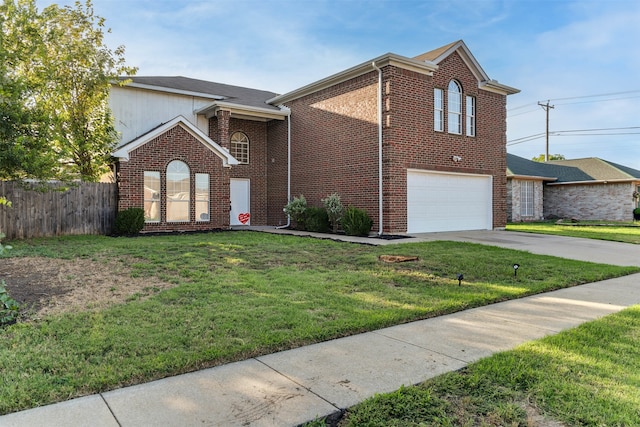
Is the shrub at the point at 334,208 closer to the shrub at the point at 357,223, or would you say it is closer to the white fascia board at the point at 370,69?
the shrub at the point at 357,223

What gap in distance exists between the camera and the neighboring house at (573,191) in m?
25.9

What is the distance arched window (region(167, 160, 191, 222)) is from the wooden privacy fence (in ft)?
5.69

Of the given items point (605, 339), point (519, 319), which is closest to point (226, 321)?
point (519, 319)

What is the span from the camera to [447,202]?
50.0 feet

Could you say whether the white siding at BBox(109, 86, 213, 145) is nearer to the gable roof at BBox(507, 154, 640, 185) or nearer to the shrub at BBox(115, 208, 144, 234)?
the shrub at BBox(115, 208, 144, 234)

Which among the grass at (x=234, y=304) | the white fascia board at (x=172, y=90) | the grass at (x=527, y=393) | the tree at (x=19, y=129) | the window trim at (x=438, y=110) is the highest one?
the white fascia board at (x=172, y=90)

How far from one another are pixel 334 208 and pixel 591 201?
21.5m

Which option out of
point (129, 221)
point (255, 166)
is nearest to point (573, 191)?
point (255, 166)

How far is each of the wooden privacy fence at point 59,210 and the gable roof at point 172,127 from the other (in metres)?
1.34

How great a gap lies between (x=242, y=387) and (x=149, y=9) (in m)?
13.0

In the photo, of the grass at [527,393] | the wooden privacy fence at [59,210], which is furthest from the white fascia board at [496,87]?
the wooden privacy fence at [59,210]

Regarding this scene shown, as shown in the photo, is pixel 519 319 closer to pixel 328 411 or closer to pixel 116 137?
pixel 328 411

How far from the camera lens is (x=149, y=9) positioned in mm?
12648

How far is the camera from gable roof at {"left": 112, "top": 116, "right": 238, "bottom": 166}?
536 inches
